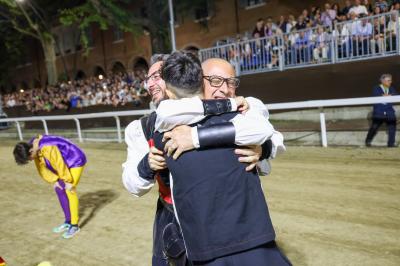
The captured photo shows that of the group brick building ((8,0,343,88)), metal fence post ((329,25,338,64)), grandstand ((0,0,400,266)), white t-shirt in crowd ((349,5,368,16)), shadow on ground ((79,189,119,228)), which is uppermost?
brick building ((8,0,343,88))

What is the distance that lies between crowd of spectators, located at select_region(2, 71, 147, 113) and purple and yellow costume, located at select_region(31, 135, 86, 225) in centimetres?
882

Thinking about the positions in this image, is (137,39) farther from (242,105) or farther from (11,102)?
(242,105)

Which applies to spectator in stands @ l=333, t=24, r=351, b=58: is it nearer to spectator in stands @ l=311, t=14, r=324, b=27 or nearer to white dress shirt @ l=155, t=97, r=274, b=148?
spectator in stands @ l=311, t=14, r=324, b=27

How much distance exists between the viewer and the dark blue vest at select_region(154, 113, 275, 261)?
5.85 ft

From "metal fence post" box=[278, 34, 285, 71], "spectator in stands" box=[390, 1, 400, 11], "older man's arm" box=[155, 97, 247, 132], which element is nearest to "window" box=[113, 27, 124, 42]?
"metal fence post" box=[278, 34, 285, 71]

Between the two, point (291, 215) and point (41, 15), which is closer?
point (291, 215)

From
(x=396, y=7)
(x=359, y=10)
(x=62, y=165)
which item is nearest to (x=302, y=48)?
(x=359, y=10)

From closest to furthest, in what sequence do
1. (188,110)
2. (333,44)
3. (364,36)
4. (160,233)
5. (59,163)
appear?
(188,110)
(160,233)
(59,163)
(364,36)
(333,44)

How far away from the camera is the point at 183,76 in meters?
1.85

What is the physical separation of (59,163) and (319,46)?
8.91 metres

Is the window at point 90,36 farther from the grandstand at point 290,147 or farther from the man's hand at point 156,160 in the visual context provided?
the man's hand at point 156,160

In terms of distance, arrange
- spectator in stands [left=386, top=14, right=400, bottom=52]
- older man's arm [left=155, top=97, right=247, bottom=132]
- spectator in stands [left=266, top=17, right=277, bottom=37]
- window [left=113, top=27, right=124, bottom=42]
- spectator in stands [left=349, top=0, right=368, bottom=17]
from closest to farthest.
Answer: older man's arm [left=155, top=97, right=247, bottom=132] → spectator in stands [left=386, top=14, right=400, bottom=52] → spectator in stands [left=349, top=0, right=368, bottom=17] → spectator in stands [left=266, top=17, right=277, bottom=37] → window [left=113, top=27, right=124, bottom=42]

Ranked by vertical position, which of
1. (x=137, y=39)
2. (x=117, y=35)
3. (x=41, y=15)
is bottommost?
(x=137, y=39)

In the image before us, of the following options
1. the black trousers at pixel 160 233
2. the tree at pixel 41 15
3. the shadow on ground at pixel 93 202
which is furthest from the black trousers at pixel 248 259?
the tree at pixel 41 15
